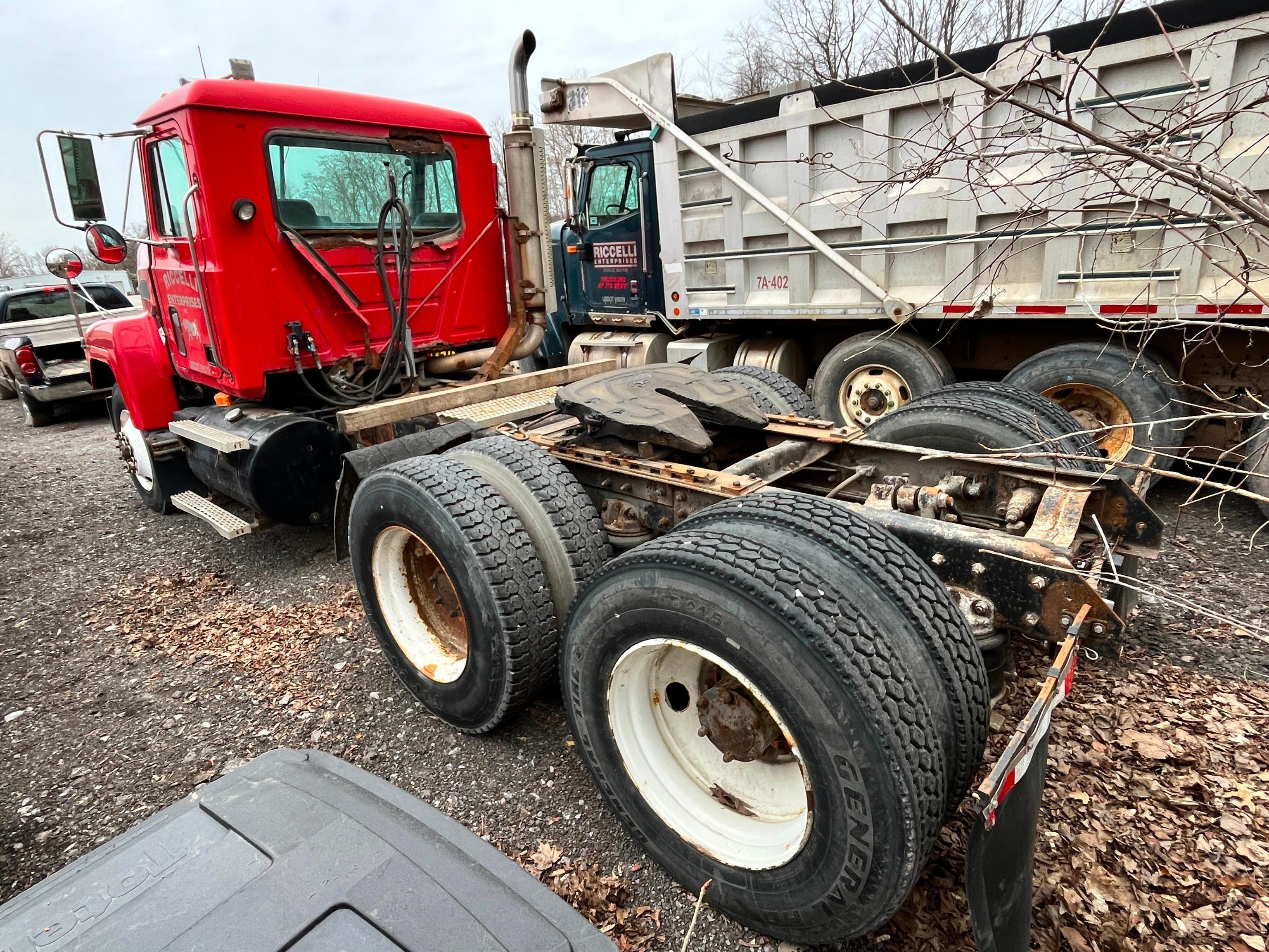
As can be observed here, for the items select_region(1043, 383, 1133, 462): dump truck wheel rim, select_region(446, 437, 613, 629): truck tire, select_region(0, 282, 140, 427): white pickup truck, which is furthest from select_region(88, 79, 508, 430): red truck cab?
select_region(0, 282, 140, 427): white pickup truck

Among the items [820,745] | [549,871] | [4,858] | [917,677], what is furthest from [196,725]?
[917,677]

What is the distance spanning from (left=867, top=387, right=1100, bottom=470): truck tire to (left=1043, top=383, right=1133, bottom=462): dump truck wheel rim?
2042 mm

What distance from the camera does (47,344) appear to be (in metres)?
10.5

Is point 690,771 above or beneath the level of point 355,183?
beneath

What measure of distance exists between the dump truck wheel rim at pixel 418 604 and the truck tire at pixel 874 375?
12.4ft

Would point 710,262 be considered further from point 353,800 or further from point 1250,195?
point 353,800

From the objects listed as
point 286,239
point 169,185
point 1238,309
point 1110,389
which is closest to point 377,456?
point 286,239

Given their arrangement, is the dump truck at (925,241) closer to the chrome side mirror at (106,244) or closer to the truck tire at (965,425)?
the truck tire at (965,425)

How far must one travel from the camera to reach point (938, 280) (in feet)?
19.0

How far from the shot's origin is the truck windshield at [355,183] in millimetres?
4328

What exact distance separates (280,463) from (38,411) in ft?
29.8

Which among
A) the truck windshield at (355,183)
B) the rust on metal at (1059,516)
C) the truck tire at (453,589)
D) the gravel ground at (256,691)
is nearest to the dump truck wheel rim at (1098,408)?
the gravel ground at (256,691)

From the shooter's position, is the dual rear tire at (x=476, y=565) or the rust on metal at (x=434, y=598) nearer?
the dual rear tire at (x=476, y=565)

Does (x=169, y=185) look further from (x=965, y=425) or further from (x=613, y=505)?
(x=965, y=425)
